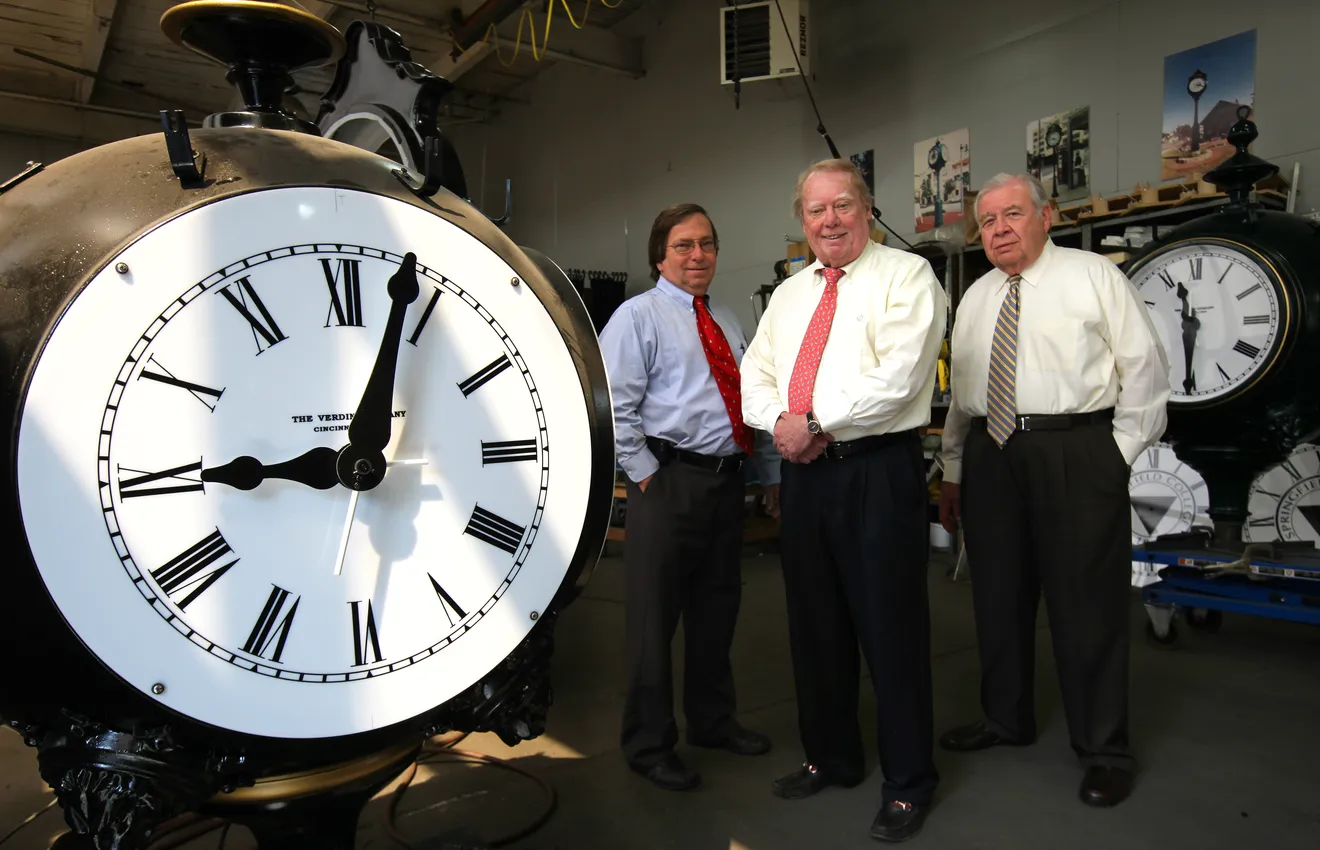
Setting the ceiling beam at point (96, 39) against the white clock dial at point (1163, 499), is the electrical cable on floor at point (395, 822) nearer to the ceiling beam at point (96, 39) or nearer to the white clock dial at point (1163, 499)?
the white clock dial at point (1163, 499)

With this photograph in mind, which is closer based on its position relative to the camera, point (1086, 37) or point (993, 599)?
point (993, 599)

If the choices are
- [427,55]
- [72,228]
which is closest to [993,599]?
[72,228]

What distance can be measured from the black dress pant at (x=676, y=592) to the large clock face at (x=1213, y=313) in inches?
61.8

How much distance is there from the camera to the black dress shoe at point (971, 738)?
254 cm

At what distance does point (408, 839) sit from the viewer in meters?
2.02

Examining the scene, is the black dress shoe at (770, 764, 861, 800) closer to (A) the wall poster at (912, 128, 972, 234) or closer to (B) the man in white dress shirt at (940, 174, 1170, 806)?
(B) the man in white dress shirt at (940, 174, 1170, 806)

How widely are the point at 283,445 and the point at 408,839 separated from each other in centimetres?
138

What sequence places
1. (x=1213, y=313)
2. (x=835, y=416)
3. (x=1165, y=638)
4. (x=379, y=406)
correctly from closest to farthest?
(x=379, y=406), (x=835, y=416), (x=1213, y=313), (x=1165, y=638)

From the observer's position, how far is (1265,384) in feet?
9.32

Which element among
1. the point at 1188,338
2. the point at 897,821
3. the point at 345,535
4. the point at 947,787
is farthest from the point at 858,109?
the point at 345,535

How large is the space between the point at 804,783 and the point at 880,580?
61cm

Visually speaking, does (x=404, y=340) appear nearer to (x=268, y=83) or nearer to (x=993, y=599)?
(x=268, y=83)

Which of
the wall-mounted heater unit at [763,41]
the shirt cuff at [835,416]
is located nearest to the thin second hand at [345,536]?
the shirt cuff at [835,416]

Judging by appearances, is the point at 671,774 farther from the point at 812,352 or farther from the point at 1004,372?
the point at 1004,372
